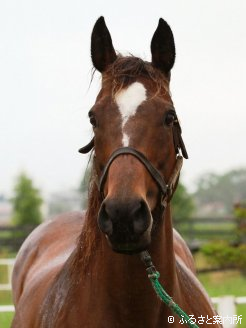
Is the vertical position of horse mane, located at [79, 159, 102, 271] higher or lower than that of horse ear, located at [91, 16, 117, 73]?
lower

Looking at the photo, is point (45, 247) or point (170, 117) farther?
point (45, 247)

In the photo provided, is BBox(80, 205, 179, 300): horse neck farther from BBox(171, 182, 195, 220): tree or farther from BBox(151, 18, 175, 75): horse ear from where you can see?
BBox(171, 182, 195, 220): tree

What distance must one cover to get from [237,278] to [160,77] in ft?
46.5

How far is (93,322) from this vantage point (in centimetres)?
356

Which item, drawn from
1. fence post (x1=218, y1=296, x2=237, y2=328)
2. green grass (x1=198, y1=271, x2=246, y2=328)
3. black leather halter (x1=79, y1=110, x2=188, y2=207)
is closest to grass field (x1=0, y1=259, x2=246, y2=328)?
green grass (x1=198, y1=271, x2=246, y2=328)

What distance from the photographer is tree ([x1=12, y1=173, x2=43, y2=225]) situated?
36.9 m

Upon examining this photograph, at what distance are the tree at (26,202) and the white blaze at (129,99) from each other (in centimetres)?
3236

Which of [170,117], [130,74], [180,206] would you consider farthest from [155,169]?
[180,206]

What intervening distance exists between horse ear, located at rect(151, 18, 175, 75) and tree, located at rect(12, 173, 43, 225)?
32.2m

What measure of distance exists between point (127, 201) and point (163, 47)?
1016 mm

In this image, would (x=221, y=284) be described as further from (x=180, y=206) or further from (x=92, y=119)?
(x=180, y=206)

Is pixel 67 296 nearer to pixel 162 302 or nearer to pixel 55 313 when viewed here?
pixel 55 313

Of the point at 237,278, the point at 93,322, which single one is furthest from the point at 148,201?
the point at 237,278

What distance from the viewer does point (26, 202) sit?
38.1 meters
